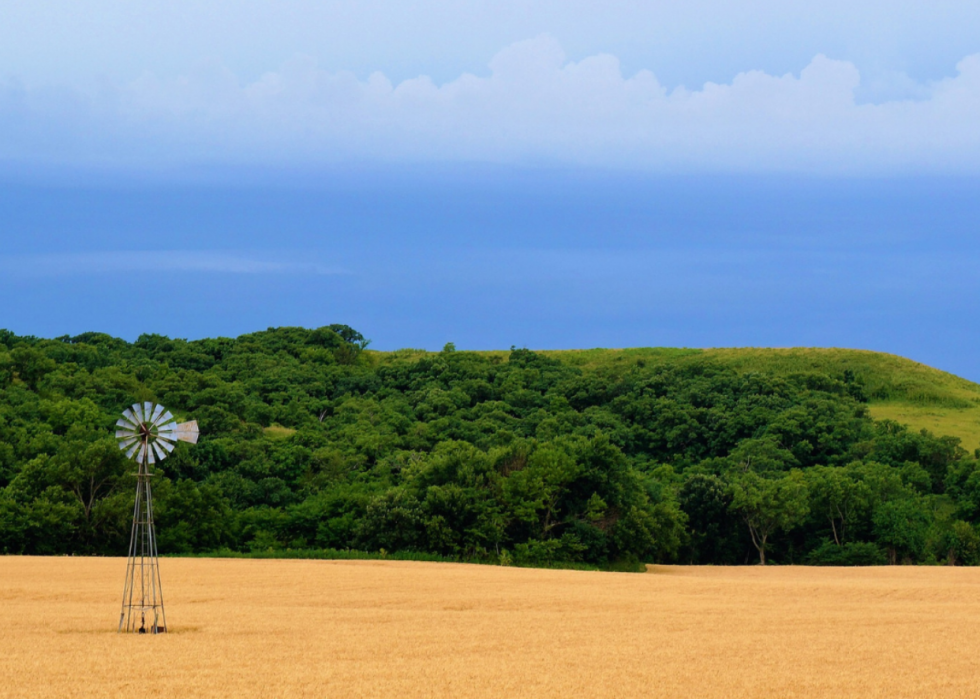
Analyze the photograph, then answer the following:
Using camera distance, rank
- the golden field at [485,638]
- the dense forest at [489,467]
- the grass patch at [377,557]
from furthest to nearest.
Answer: the dense forest at [489,467], the grass patch at [377,557], the golden field at [485,638]

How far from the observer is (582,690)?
66.3 ft

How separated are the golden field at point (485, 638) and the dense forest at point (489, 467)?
14804mm

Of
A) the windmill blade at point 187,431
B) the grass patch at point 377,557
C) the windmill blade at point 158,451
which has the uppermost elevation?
the windmill blade at point 187,431

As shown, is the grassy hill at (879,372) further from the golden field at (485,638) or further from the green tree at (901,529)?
the golden field at (485,638)

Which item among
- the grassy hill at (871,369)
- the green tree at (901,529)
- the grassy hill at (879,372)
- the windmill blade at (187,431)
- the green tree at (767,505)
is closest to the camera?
the windmill blade at (187,431)

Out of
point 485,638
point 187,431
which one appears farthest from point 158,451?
point 485,638

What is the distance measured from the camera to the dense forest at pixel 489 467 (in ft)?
199

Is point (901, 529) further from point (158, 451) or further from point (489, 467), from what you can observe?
point (158, 451)

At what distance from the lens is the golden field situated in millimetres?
20609

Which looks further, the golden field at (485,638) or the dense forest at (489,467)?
the dense forest at (489,467)

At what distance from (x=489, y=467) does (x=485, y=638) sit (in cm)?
3742

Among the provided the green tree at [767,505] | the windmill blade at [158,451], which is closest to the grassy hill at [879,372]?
the green tree at [767,505]

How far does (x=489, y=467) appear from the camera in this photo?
6431 cm

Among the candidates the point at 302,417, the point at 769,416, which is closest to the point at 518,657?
the point at 769,416
